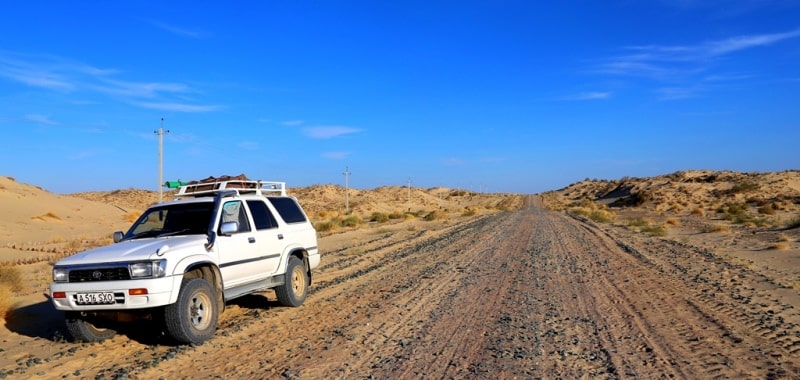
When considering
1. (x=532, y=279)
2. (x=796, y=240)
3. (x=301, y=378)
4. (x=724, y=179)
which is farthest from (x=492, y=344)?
(x=724, y=179)

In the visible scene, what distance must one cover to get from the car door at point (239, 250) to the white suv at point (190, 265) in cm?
2

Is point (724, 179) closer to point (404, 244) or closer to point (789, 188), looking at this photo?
point (789, 188)

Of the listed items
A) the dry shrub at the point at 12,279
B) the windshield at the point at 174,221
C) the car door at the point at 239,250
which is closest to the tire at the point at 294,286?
the car door at the point at 239,250

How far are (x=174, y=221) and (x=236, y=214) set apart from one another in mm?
993

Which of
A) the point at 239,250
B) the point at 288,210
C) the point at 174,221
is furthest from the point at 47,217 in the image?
the point at 239,250

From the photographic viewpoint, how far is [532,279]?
43.2 feet

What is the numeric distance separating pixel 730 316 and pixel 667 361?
125 inches

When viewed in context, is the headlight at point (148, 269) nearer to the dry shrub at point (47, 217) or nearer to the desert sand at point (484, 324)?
the desert sand at point (484, 324)

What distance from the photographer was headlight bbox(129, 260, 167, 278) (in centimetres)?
723

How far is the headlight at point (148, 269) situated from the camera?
723 cm

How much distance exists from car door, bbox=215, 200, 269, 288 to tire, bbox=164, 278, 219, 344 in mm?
537

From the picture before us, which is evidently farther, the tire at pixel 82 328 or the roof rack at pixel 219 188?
the roof rack at pixel 219 188

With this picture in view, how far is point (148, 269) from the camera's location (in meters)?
7.27

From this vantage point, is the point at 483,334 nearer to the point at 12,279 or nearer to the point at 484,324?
the point at 484,324
